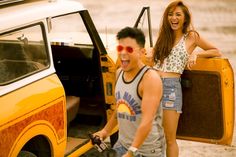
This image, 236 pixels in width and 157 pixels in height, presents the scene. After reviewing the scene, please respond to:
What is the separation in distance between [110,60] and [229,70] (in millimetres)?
1338

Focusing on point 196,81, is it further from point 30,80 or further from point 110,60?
point 30,80

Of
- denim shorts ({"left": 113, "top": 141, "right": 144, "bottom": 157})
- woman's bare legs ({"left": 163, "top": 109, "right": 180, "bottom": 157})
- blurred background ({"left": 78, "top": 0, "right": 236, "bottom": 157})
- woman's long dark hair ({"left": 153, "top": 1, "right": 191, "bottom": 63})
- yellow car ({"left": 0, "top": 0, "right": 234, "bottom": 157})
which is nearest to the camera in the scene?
denim shorts ({"left": 113, "top": 141, "right": 144, "bottom": 157})

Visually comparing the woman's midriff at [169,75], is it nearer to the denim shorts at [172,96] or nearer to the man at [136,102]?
the denim shorts at [172,96]

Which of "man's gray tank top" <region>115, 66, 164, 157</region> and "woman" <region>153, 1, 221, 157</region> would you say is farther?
"woman" <region>153, 1, 221, 157</region>

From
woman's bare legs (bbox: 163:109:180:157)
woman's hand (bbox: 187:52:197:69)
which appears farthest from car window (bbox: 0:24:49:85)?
woman's hand (bbox: 187:52:197:69)

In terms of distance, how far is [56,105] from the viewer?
16.6 ft

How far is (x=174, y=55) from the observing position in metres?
5.25

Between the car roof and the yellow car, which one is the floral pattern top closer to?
the yellow car

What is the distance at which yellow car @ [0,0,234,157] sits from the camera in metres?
4.70

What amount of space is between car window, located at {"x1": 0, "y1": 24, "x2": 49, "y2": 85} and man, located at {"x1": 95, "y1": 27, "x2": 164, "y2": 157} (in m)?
1.10

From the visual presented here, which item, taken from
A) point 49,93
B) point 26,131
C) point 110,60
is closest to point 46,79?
point 49,93

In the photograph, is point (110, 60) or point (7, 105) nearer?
point (7, 105)

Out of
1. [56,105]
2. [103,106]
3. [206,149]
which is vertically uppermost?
[56,105]

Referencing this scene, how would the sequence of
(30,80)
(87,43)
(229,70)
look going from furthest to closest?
(87,43), (229,70), (30,80)
